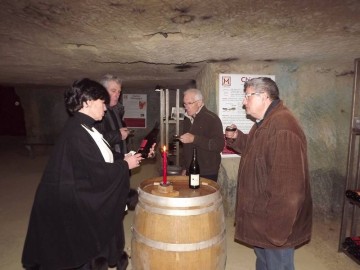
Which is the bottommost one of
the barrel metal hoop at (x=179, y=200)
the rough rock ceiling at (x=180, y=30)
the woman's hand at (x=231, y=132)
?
the barrel metal hoop at (x=179, y=200)

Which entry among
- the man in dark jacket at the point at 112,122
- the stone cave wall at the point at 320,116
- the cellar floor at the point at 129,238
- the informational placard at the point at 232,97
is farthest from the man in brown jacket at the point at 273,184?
the stone cave wall at the point at 320,116

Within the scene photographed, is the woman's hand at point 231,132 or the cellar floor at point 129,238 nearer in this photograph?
the woman's hand at point 231,132

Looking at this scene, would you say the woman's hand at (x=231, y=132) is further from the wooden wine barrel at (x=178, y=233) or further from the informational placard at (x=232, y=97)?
the informational placard at (x=232, y=97)

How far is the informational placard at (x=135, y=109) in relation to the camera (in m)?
9.65

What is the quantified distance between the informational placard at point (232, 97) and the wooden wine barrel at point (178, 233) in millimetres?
1969

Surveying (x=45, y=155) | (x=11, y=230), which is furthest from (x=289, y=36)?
(x=45, y=155)

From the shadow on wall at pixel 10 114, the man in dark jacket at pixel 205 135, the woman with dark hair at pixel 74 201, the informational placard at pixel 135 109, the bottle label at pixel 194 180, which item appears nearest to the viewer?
the woman with dark hair at pixel 74 201

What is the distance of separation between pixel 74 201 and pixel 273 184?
1320 mm

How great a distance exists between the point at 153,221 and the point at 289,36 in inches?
80.8

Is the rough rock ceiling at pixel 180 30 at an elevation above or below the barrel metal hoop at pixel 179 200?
above

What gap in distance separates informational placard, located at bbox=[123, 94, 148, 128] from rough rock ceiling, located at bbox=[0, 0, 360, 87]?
19.0ft

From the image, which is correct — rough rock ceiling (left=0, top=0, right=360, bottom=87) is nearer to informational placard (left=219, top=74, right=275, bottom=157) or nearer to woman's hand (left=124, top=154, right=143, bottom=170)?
informational placard (left=219, top=74, right=275, bottom=157)

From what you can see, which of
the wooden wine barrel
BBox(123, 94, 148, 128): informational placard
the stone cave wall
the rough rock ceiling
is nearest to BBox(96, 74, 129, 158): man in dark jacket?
the rough rock ceiling

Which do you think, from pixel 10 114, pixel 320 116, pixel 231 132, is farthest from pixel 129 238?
pixel 10 114
